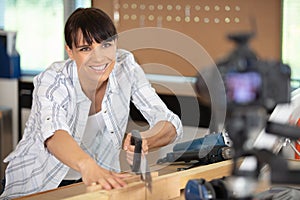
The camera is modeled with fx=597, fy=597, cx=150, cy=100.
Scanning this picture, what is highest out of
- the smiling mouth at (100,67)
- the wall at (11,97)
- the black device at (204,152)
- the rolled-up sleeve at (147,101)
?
the smiling mouth at (100,67)

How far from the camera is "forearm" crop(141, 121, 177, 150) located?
75.5 inches

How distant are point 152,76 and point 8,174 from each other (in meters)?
1.34

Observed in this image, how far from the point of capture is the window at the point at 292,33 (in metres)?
2.88

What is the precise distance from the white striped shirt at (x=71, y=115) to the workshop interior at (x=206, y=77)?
12 cm

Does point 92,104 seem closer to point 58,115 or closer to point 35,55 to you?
point 58,115

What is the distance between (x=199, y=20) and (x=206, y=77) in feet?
7.62

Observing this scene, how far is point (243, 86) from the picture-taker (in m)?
0.76

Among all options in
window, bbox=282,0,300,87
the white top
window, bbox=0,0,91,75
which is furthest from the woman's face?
window, bbox=0,0,91,75

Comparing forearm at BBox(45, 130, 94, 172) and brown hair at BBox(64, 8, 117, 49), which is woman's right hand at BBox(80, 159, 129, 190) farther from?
brown hair at BBox(64, 8, 117, 49)

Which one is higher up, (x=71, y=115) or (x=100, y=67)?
(x=100, y=67)

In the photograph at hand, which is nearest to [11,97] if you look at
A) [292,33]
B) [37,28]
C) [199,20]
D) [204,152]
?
[37,28]

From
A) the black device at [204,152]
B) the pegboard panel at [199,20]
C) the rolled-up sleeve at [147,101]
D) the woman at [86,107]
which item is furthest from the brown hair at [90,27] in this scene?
the pegboard panel at [199,20]

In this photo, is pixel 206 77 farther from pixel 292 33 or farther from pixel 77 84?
pixel 292 33

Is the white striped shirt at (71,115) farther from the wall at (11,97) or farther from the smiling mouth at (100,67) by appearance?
the wall at (11,97)
